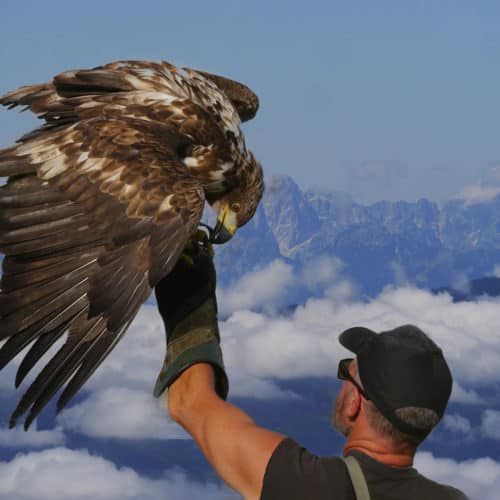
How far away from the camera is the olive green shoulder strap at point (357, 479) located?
2.99 metres

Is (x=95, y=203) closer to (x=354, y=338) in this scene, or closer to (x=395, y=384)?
(x=354, y=338)

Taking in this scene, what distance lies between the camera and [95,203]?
19.0 feet

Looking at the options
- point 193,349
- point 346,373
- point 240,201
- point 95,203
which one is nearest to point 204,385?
point 193,349

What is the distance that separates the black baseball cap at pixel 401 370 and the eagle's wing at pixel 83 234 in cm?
194

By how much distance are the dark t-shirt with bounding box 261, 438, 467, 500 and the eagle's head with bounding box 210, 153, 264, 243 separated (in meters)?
4.48

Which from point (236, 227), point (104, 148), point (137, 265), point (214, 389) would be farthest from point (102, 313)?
point (236, 227)

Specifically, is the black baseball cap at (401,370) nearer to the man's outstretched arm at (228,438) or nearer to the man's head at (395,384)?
the man's head at (395,384)

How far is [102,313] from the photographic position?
17.1ft

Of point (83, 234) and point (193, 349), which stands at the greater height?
point (83, 234)

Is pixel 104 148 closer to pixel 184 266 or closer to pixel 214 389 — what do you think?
pixel 184 266

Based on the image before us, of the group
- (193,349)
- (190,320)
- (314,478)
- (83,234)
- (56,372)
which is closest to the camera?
(314,478)

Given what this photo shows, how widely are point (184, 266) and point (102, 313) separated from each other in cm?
65

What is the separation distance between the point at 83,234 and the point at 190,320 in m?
1.89

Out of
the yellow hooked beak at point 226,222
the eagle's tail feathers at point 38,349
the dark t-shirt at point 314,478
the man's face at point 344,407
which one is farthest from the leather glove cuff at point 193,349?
the yellow hooked beak at point 226,222
